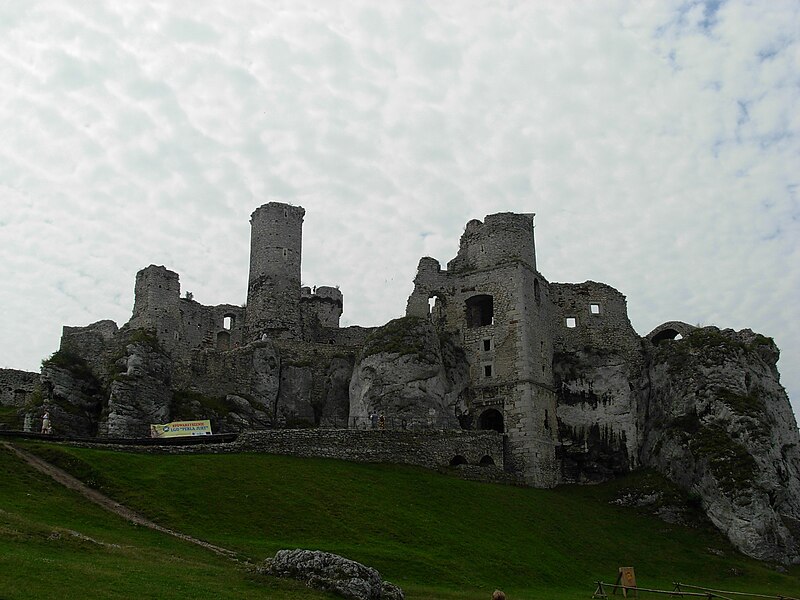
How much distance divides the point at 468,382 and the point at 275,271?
62.5 feet

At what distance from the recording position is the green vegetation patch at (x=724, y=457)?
51.2 metres

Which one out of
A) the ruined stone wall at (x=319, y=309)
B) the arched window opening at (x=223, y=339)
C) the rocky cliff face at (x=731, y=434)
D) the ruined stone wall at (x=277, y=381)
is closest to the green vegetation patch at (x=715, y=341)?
the rocky cliff face at (x=731, y=434)

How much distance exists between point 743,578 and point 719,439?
12818mm

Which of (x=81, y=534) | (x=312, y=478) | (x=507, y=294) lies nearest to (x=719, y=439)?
(x=507, y=294)

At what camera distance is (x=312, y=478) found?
131 ft

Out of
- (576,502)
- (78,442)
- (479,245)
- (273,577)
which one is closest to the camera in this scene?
(273,577)

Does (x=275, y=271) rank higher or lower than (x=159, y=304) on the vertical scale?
higher

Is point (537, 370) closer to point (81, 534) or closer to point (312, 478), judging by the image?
point (312, 478)

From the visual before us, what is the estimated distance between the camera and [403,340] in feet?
192

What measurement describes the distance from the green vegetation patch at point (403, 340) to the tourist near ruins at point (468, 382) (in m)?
0.13

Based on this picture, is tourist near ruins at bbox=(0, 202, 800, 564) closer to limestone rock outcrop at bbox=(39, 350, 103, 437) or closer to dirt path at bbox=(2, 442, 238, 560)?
limestone rock outcrop at bbox=(39, 350, 103, 437)

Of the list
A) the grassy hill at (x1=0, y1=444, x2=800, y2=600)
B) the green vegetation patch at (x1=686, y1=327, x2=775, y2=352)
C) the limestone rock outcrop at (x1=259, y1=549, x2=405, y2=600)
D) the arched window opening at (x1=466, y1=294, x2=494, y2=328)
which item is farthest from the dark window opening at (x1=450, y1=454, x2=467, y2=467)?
the limestone rock outcrop at (x1=259, y1=549, x2=405, y2=600)

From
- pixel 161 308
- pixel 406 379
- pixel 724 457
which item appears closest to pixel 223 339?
pixel 161 308

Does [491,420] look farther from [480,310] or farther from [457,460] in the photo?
[457,460]
